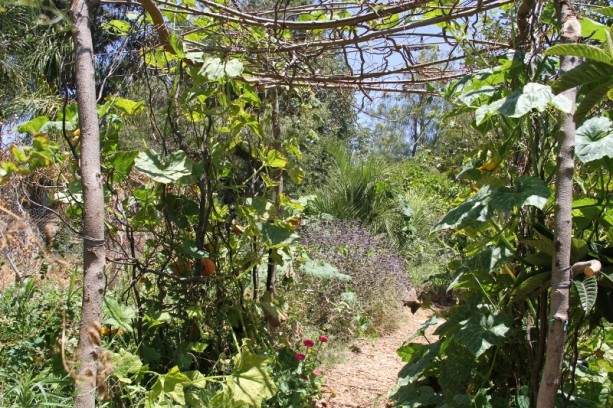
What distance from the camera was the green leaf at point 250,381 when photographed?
2.23 m

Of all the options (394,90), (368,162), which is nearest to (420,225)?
(368,162)

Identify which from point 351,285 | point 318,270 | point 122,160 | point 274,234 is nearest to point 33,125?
point 122,160

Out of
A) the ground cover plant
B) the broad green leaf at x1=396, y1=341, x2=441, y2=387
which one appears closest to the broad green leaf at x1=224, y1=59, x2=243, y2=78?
the ground cover plant

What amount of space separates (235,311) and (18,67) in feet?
23.3

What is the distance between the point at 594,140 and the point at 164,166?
62.0 inches

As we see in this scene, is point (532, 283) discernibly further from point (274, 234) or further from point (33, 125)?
point (33, 125)

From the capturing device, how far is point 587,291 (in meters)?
1.63

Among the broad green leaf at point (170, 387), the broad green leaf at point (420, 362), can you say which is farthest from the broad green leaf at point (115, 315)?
the broad green leaf at point (420, 362)

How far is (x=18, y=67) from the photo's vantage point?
8.34 m

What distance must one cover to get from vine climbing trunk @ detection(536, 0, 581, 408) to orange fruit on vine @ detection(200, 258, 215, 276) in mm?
1509

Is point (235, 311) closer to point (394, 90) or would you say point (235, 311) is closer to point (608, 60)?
point (394, 90)

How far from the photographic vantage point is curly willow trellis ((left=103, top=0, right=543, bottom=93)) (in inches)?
97.2

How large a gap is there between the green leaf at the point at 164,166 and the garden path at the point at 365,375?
140cm

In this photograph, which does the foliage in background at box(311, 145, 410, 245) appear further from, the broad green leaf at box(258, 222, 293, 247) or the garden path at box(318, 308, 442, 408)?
A: the broad green leaf at box(258, 222, 293, 247)
